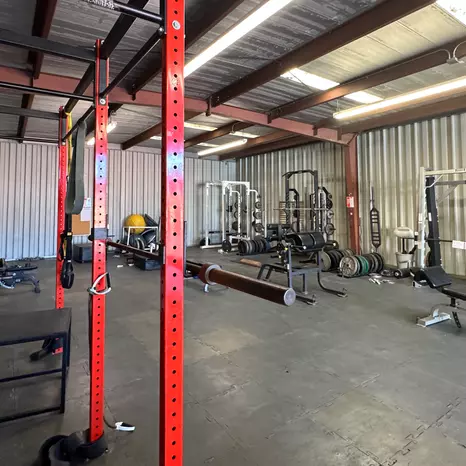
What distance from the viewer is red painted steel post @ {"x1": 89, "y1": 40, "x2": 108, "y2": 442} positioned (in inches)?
68.8

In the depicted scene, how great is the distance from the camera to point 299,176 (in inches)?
403

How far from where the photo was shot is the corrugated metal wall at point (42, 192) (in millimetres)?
9016

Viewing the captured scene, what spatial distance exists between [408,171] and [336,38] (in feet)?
14.7

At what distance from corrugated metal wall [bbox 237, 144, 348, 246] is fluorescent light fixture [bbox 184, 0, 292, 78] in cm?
587

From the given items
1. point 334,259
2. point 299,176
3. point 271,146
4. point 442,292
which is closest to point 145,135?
point 271,146

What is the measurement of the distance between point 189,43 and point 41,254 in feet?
26.7

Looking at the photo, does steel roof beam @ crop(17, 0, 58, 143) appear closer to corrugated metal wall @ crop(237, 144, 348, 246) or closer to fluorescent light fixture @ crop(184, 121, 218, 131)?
fluorescent light fixture @ crop(184, 121, 218, 131)

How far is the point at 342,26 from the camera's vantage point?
3.79 meters

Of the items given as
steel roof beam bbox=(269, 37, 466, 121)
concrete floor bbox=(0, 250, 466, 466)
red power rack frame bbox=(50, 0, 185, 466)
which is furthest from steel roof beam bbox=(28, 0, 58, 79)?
steel roof beam bbox=(269, 37, 466, 121)

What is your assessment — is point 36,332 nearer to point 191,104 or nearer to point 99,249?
point 99,249

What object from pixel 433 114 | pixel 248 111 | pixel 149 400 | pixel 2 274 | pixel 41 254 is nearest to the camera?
pixel 149 400

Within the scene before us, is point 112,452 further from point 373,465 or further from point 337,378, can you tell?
point 337,378

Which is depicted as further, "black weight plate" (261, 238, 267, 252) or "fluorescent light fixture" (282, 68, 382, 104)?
"black weight plate" (261, 238, 267, 252)

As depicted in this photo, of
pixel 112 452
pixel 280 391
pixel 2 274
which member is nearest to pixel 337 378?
pixel 280 391
